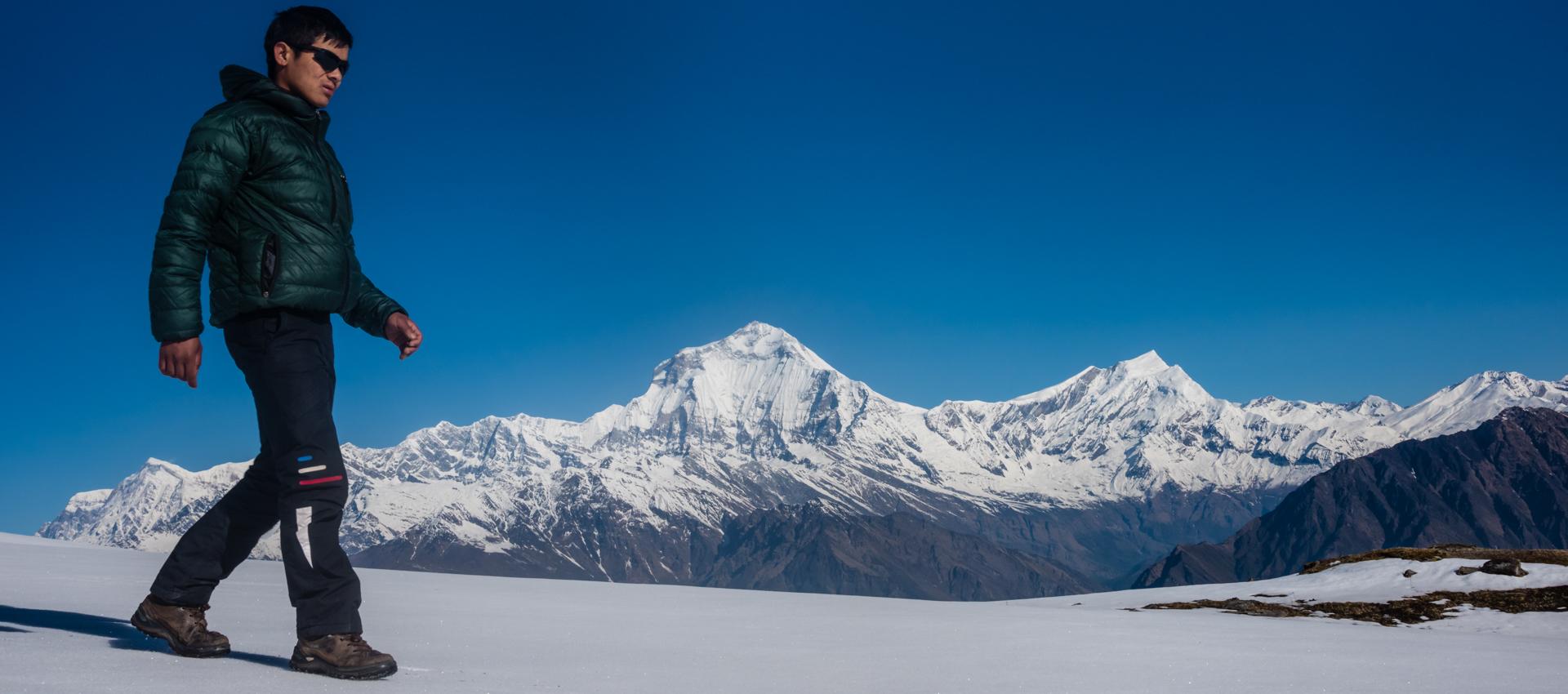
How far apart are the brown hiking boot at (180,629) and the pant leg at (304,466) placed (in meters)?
0.66

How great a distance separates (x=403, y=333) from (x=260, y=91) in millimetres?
1652

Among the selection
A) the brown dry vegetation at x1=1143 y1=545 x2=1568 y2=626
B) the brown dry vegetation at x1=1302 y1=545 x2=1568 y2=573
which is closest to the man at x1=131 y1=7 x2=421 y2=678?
the brown dry vegetation at x1=1143 y1=545 x2=1568 y2=626

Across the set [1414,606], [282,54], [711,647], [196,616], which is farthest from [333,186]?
[1414,606]

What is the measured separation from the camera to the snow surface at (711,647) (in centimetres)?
606

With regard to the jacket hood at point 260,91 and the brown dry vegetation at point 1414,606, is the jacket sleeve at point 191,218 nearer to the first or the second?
the jacket hood at point 260,91

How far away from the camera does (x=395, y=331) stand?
7039 mm

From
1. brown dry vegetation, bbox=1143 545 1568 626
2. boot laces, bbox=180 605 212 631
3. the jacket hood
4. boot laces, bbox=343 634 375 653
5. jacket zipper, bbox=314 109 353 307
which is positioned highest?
the jacket hood

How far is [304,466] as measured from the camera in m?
6.13

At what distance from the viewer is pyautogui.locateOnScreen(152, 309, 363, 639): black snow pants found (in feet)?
19.8

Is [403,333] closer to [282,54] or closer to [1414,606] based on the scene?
[282,54]

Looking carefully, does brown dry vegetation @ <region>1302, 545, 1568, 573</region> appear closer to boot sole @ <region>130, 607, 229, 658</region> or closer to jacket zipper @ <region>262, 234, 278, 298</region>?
boot sole @ <region>130, 607, 229, 658</region>

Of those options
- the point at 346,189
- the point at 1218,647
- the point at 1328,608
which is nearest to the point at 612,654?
the point at 346,189

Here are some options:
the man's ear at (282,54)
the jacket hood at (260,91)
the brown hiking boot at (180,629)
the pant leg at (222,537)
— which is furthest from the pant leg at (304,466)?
the man's ear at (282,54)

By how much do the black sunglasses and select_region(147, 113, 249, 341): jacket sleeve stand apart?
659 mm
